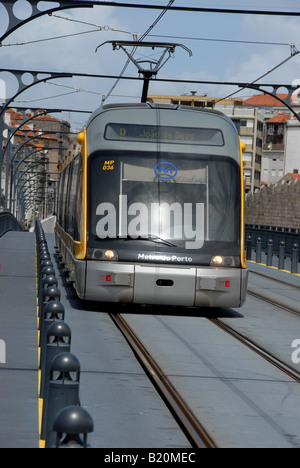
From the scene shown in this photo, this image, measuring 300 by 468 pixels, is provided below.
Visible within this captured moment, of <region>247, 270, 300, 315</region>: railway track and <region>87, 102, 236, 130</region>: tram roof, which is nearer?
<region>87, 102, 236, 130</region>: tram roof

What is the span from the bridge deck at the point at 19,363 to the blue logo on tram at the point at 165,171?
271 cm

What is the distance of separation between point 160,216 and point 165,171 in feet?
2.32

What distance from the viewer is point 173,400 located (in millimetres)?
8023

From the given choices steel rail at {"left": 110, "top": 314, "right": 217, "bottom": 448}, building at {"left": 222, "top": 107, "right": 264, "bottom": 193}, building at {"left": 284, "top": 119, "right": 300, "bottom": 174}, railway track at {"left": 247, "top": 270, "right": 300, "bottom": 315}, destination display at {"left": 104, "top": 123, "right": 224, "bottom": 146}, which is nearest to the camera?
steel rail at {"left": 110, "top": 314, "right": 217, "bottom": 448}

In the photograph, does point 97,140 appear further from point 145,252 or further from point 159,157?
point 145,252

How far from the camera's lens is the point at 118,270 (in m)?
13.7

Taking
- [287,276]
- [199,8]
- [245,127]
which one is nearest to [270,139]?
[245,127]

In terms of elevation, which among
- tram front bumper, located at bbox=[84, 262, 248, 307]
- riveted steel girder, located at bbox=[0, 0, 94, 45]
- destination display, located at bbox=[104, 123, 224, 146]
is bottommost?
tram front bumper, located at bbox=[84, 262, 248, 307]

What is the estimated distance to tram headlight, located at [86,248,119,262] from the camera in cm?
1380

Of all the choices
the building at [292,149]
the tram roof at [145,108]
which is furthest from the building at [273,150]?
the tram roof at [145,108]

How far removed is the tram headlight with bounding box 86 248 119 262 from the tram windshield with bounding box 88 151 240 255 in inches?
6.9

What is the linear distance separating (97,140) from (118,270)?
2029 mm

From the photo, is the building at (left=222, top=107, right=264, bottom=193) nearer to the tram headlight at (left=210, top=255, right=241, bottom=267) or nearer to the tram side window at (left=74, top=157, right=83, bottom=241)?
the tram side window at (left=74, top=157, right=83, bottom=241)

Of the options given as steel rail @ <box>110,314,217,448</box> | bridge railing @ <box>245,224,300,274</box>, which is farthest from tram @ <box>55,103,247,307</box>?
bridge railing @ <box>245,224,300,274</box>
